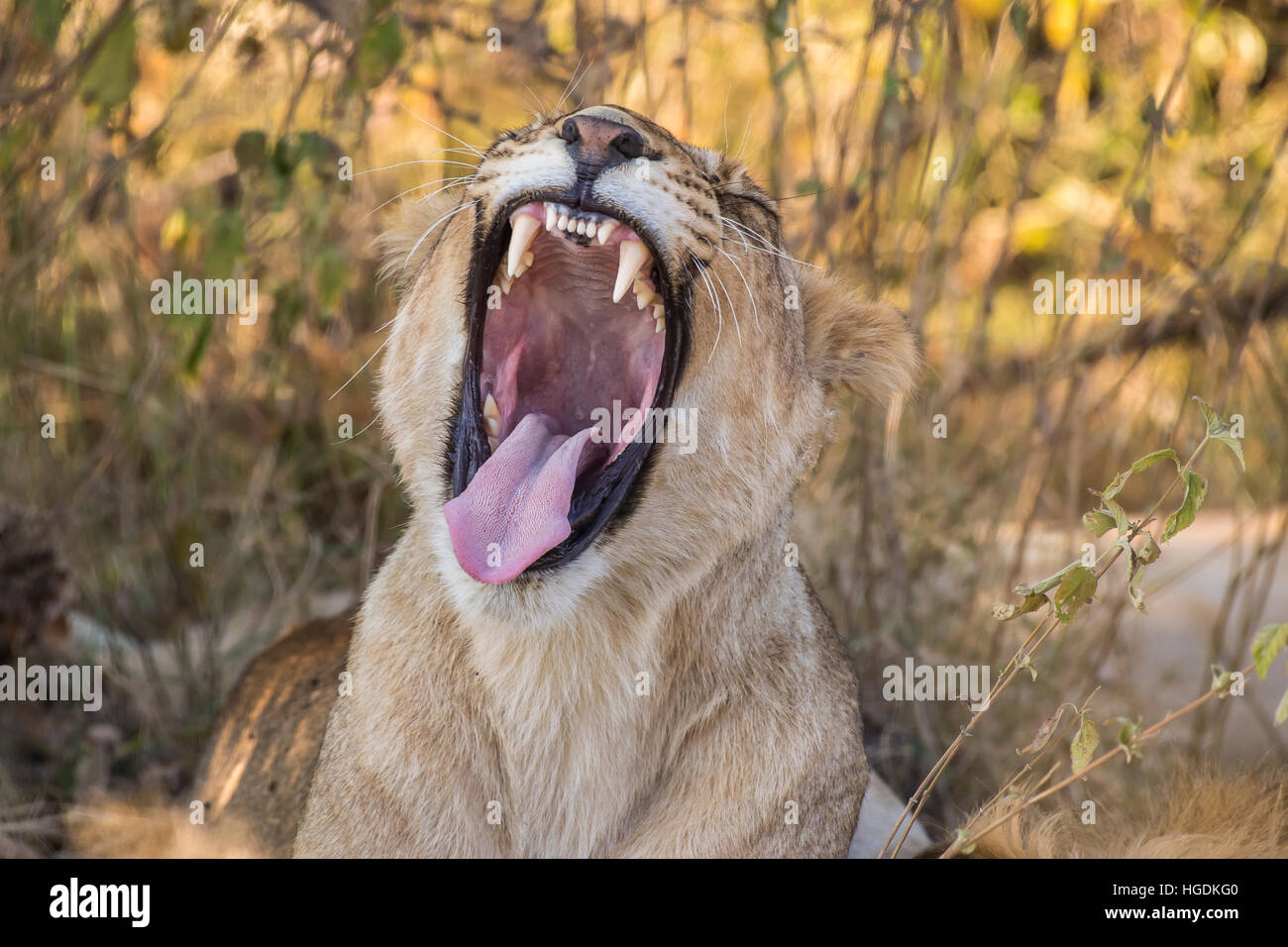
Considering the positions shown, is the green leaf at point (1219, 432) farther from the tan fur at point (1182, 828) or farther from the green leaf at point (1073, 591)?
the tan fur at point (1182, 828)

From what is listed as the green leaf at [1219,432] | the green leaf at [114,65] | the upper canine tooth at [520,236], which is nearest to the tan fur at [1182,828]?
the green leaf at [1219,432]

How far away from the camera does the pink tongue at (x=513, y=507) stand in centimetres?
297

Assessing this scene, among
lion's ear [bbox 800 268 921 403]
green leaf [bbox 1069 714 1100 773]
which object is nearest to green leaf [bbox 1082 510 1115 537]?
green leaf [bbox 1069 714 1100 773]

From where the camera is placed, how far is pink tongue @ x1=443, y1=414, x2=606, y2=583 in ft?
9.75

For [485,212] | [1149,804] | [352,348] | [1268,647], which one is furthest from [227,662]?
[1268,647]

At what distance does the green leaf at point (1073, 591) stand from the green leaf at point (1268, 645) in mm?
431

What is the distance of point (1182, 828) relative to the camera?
3600mm

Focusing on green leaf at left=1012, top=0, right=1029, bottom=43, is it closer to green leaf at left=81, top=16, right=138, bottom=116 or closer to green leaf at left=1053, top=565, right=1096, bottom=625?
green leaf at left=1053, top=565, right=1096, bottom=625

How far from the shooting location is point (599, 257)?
3.39 m

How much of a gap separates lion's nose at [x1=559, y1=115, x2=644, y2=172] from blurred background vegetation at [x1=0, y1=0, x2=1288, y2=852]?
3.40ft

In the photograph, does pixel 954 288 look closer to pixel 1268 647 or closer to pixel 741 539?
pixel 741 539

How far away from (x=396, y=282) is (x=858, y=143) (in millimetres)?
3332

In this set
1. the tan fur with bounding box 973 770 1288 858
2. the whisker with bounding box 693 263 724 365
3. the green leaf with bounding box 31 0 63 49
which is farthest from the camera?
the green leaf with bounding box 31 0 63 49

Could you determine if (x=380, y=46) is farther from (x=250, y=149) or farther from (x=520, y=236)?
(x=520, y=236)
